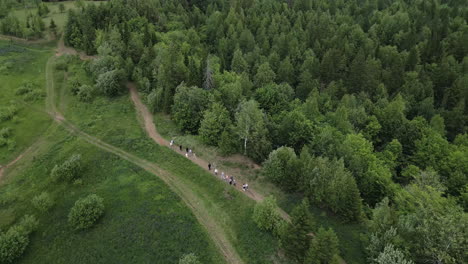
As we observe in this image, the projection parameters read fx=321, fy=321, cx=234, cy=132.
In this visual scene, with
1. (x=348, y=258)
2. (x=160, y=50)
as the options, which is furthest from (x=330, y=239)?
(x=160, y=50)

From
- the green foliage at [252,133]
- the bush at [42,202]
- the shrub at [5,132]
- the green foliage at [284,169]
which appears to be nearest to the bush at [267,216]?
the green foliage at [284,169]

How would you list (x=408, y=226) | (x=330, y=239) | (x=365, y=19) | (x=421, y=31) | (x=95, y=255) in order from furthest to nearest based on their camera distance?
(x=365, y=19) → (x=421, y=31) → (x=95, y=255) → (x=408, y=226) → (x=330, y=239)

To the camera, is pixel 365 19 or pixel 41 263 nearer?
pixel 41 263

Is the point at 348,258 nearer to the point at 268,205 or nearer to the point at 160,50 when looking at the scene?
the point at 268,205

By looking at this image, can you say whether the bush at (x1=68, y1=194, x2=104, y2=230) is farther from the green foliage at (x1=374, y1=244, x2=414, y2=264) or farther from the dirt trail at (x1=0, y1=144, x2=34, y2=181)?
the green foliage at (x1=374, y1=244, x2=414, y2=264)

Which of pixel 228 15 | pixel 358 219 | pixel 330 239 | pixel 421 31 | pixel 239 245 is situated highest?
pixel 421 31

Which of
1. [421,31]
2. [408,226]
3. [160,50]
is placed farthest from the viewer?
[421,31]

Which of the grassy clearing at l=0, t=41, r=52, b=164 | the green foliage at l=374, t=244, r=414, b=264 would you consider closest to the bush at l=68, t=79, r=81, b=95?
the grassy clearing at l=0, t=41, r=52, b=164
